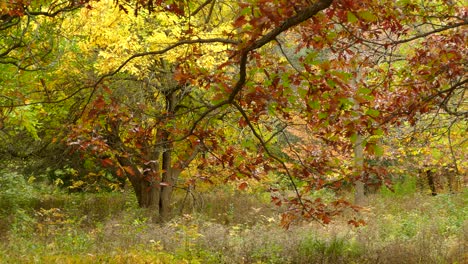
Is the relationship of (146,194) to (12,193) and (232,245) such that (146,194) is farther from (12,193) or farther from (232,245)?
(232,245)

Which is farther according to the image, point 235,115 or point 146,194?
point 146,194

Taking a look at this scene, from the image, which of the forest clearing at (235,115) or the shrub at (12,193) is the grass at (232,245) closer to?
the forest clearing at (235,115)

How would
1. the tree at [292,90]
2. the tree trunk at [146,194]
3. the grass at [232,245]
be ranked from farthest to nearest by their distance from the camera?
1. the tree trunk at [146,194]
2. the grass at [232,245]
3. the tree at [292,90]

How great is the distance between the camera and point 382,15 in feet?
15.7

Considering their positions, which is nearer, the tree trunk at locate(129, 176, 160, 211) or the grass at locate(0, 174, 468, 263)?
the grass at locate(0, 174, 468, 263)

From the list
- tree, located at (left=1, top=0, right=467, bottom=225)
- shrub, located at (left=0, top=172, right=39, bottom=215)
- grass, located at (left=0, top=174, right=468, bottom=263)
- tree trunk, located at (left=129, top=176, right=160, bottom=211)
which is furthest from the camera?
tree trunk, located at (left=129, top=176, right=160, bottom=211)

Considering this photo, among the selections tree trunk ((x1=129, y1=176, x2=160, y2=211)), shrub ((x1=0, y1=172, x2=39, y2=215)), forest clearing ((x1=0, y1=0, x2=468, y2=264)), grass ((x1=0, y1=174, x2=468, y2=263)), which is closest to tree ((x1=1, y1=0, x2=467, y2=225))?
forest clearing ((x1=0, y1=0, x2=468, y2=264))

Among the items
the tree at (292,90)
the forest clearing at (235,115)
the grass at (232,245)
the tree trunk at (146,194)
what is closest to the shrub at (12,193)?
the forest clearing at (235,115)

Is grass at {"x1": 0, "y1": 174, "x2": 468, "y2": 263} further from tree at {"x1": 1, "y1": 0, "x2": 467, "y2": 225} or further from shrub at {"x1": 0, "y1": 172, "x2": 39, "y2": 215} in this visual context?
shrub at {"x1": 0, "y1": 172, "x2": 39, "y2": 215}

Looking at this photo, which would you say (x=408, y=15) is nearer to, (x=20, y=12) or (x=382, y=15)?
(x=382, y=15)

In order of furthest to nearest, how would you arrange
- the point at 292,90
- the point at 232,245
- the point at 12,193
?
the point at 12,193 < the point at 232,245 < the point at 292,90

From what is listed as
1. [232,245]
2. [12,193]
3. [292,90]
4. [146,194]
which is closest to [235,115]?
[292,90]

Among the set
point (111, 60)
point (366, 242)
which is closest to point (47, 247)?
point (111, 60)

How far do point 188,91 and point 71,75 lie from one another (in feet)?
8.84
